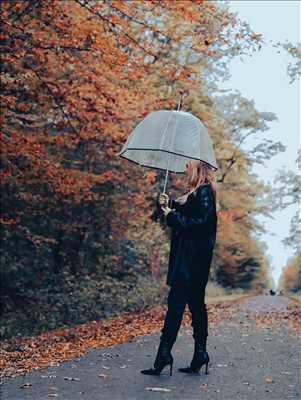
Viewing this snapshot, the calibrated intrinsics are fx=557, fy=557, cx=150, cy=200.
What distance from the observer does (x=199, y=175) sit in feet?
19.2

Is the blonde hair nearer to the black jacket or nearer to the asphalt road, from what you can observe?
the black jacket

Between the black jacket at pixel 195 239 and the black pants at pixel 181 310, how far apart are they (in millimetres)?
88

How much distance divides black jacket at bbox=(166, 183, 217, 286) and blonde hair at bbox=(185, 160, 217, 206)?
0.30 ft

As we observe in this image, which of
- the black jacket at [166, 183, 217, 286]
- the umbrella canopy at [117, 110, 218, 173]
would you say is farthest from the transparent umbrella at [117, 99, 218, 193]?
the black jacket at [166, 183, 217, 286]

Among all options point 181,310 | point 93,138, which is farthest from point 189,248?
point 93,138

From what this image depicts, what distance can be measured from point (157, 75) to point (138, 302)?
298 inches

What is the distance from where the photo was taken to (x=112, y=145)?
53.8ft

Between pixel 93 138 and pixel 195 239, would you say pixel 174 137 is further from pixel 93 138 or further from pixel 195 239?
pixel 93 138

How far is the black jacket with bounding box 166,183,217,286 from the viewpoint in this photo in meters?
5.66

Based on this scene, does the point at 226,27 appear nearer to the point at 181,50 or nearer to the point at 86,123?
the point at 86,123

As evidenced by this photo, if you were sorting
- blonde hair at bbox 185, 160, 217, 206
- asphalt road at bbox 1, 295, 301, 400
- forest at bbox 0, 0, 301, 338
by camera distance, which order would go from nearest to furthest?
asphalt road at bbox 1, 295, 301, 400
blonde hair at bbox 185, 160, 217, 206
forest at bbox 0, 0, 301, 338

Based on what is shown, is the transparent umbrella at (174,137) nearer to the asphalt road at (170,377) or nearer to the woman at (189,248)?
the woman at (189,248)

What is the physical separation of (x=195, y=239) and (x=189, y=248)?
11 cm

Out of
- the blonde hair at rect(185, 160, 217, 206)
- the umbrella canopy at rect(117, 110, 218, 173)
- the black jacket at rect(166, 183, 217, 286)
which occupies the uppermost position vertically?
the umbrella canopy at rect(117, 110, 218, 173)
